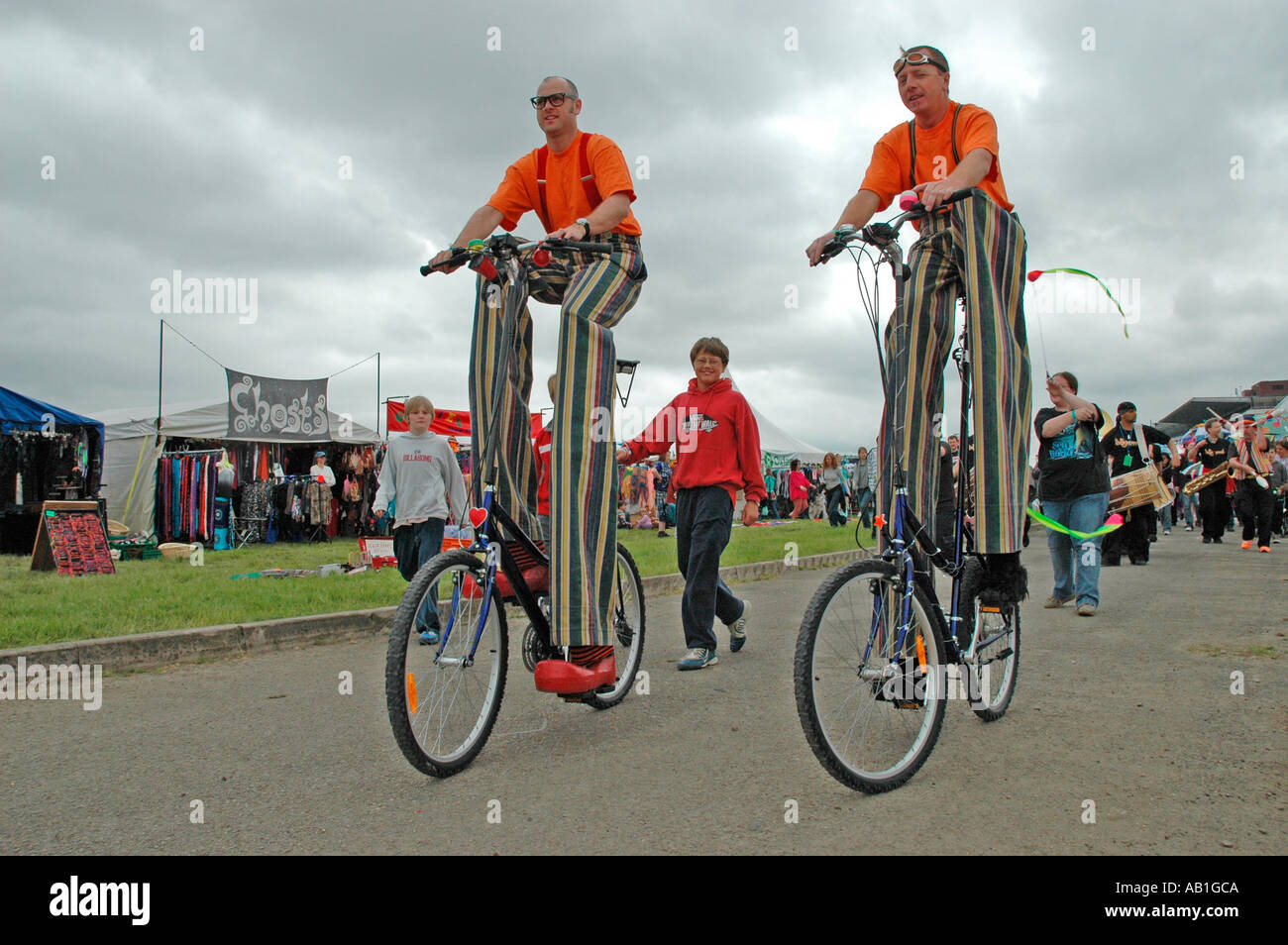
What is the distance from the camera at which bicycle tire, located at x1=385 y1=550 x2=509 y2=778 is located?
2967 mm

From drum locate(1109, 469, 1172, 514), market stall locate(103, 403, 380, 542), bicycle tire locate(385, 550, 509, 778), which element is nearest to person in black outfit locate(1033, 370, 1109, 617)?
drum locate(1109, 469, 1172, 514)

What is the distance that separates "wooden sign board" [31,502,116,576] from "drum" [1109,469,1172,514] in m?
12.8

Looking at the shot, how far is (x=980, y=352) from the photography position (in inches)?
132

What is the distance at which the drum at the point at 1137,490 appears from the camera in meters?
11.3

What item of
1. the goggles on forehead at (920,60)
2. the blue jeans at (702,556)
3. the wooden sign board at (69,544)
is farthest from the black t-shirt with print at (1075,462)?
the wooden sign board at (69,544)

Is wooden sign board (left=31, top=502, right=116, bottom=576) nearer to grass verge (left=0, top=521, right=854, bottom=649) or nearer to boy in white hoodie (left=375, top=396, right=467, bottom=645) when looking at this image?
grass verge (left=0, top=521, right=854, bottom=649)

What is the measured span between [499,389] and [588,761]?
149cm

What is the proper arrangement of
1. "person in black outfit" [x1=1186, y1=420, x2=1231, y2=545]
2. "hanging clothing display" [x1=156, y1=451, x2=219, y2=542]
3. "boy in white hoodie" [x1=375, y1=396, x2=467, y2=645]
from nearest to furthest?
"boy in white hoodie" [x1=375, y1=396, x2=467, y2=645] < "hanging clothing display" [x1=156, y1=451, x2=219, y2=542] < "person in black outfit" [x1=1186, y1=420, x2=1231, y2=545]

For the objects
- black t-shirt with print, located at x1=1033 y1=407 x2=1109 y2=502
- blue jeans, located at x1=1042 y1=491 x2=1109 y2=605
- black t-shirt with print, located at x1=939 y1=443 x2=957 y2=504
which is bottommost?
blue jeans, located at x1=1042 y1=491 x2=1109 y2=605

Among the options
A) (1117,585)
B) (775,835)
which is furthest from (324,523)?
(775,835)

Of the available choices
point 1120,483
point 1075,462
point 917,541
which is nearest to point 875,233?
point 917,541

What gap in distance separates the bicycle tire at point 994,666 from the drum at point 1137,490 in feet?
27.2
